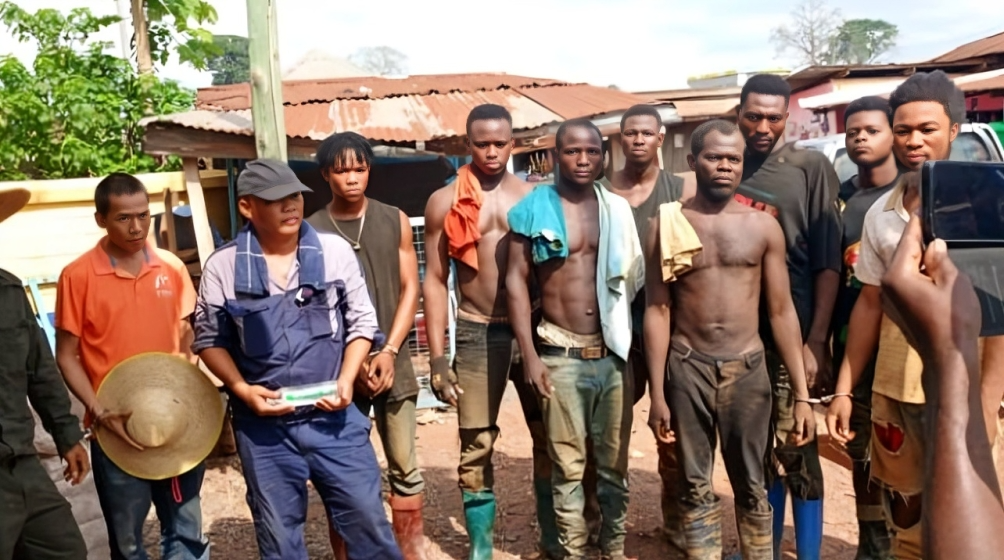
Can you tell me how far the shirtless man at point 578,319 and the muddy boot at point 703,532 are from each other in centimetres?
35

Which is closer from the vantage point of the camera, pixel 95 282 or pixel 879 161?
pixel 95 282

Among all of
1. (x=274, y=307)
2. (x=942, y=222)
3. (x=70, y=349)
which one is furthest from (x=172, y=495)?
(x=942, y=222)

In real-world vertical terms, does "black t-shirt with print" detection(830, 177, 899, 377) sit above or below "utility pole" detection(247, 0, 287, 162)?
below

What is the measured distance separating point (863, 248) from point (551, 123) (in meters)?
5.27

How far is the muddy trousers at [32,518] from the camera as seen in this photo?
282cm

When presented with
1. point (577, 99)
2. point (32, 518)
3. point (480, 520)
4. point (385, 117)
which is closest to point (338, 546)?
point (480, 520)

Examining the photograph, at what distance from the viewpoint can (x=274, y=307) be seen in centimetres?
319

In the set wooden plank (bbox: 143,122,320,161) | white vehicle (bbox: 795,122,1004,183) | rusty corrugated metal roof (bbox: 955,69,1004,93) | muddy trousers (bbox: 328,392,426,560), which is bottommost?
muddy trousers (bbox: 328,392,426,560)

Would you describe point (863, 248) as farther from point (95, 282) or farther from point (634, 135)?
point (95, 282)

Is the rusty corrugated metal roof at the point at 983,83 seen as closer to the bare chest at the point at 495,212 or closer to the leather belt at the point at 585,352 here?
the bare chest at the point at 495,212

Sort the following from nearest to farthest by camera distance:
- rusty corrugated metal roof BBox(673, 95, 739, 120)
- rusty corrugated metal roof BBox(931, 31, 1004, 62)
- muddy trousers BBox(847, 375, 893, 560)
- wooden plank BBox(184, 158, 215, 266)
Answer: muddy trousers BBox(847, 375, 893, 560) → wooden plank BBox(184, 158, 215, 266) → rusty corrugated metal roof BBox(931, 31, 1004, 62) → rusty corrugated metal roof BBox(673, 95, 739, 120)

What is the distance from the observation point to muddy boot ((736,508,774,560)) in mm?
3727

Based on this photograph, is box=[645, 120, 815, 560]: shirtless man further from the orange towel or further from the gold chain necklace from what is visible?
the gold chain necklace

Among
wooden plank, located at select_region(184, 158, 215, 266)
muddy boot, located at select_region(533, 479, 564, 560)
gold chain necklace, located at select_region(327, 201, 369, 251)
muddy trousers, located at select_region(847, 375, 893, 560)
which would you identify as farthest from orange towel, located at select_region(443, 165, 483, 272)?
wooden plank, located at select_region(184, 158, 215, 266)
